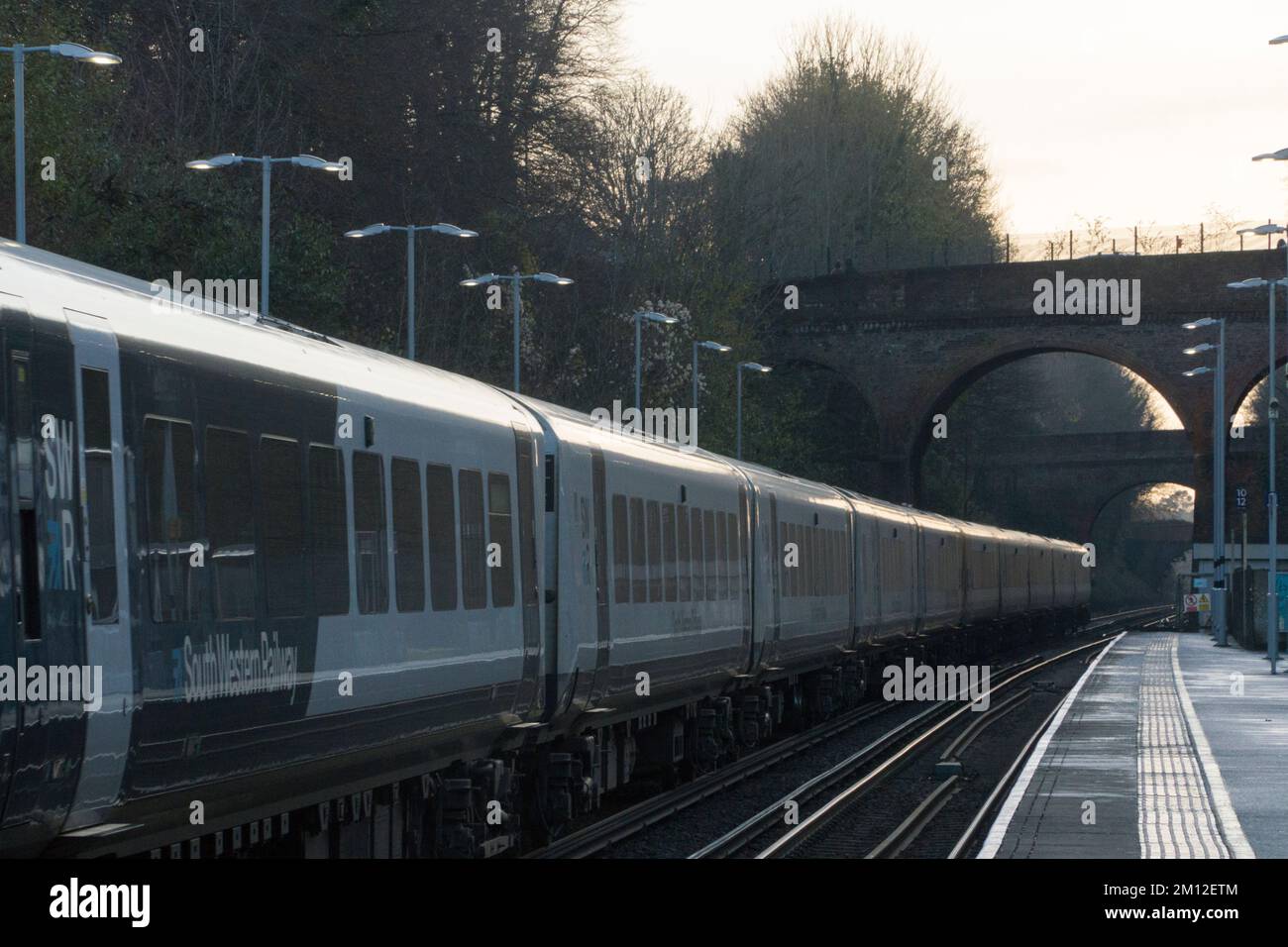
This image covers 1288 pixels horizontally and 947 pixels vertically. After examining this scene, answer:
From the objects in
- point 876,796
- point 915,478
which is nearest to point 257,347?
point 876,796

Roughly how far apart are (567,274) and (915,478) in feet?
67.0

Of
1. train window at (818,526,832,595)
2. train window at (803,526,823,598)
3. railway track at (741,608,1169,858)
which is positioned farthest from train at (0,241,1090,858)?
train window at (818,526,832,595)

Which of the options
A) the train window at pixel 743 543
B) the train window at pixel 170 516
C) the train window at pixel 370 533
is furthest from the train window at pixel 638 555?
the train window at pixel 170 516

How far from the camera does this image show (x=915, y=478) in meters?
72.3

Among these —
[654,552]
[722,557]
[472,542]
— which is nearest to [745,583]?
[722,557]

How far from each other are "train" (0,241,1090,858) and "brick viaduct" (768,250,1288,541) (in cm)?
5249

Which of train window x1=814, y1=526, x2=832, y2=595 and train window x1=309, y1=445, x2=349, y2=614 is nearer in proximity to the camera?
train window x1=309, y1=445, x2=349, y2=614

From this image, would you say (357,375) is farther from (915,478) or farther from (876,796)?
(915,478)

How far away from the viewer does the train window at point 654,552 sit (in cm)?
1836

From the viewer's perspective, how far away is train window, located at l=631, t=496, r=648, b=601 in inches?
698

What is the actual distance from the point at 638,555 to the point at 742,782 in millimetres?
4965

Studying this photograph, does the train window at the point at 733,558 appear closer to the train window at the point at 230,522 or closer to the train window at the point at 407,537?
the train window at the point at 407,537

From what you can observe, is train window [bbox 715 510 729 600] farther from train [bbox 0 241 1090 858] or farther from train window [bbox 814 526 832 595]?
train window [bbox 814 526 832 595]

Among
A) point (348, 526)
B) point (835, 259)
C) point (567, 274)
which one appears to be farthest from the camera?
point (835, 259)
